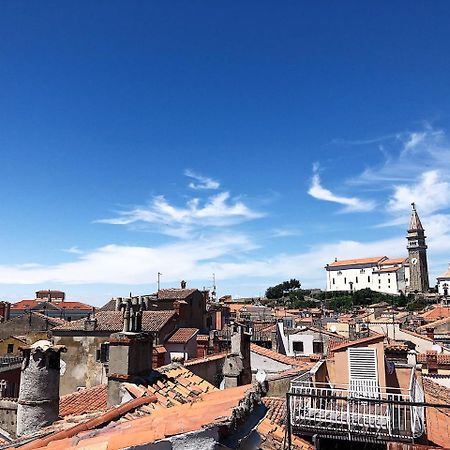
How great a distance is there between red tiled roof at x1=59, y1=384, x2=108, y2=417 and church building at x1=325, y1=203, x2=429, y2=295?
136m

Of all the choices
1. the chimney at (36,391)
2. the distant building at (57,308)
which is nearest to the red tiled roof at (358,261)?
the distant building at (57,308)

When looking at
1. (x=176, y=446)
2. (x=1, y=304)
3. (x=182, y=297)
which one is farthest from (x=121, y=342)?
(x=1, y=304)

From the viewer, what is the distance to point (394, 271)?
14200 centimetres

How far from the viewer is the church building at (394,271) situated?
455 feet

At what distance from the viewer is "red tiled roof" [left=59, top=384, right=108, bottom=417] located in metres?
9.69

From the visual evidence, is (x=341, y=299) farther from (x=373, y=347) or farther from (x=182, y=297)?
(x=373, y=347)

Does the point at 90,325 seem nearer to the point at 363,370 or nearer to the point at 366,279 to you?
the point at 363,370

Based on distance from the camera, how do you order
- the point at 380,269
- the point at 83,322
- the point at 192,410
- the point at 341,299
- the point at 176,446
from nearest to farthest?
the point at 176,446 < the point at 192,410 < the point at 83,322 < the point at 341,299 < the point at 380,269

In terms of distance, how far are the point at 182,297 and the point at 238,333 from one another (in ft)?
73.2

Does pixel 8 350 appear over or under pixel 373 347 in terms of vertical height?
under

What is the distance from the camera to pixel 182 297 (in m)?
33.2

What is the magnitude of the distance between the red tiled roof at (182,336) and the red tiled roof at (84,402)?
14528mm

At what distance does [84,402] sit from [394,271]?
142 metres

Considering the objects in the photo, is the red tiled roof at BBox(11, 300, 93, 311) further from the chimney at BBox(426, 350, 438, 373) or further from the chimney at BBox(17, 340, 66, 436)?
the chimney at BBox(17, 340, 66, 436)
